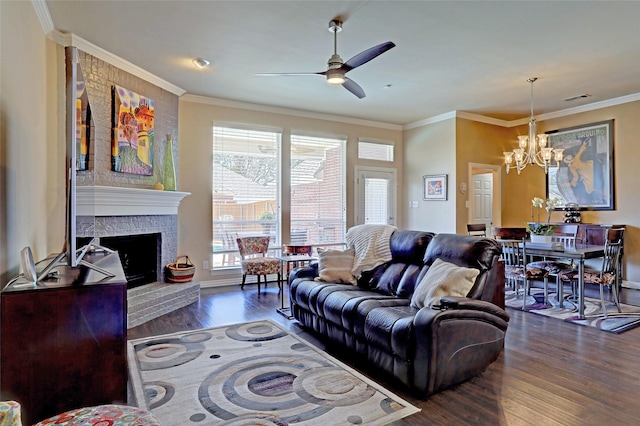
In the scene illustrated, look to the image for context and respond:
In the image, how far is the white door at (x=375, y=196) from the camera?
23.4 feet

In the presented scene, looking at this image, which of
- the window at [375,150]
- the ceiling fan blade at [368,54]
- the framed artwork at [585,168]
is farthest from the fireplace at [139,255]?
the framed artwork at [585,168]

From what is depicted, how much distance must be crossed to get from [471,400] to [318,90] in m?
4.31

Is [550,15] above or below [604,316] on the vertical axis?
above

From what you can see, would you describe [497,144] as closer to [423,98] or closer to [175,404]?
[423,98]

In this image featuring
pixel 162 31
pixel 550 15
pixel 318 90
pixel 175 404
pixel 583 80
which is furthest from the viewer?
pixel 318 90

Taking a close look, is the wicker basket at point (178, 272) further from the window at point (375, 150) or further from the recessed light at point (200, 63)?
the window at point (375, 150)

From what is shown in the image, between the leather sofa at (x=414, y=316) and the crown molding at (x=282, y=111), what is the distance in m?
3.42

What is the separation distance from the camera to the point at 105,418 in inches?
52.5

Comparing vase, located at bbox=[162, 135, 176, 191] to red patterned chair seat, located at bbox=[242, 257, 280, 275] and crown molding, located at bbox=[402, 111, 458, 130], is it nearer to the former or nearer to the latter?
red patterned chair seat, located at bbox=[242, 257, 280, 275]

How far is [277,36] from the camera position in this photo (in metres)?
3.68

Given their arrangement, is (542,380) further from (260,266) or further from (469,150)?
(469,150)

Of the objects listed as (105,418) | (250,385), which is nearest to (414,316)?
(250,385)

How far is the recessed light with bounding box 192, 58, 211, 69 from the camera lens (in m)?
4.25

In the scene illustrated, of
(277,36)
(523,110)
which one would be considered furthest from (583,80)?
(277,36)
